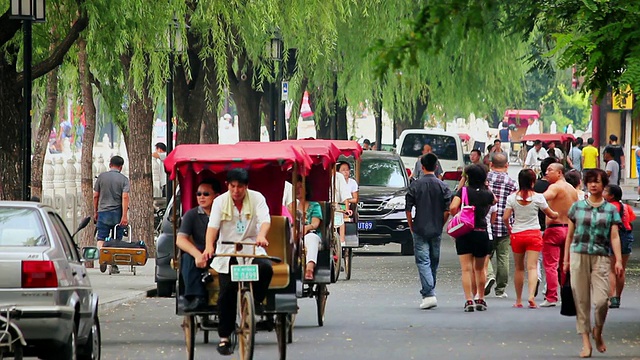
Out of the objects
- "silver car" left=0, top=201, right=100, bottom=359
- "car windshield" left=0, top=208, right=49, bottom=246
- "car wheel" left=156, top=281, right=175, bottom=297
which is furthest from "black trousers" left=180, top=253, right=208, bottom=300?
"car wheel" left=156, top=281, right=175, bottom=297

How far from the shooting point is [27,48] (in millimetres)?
17328

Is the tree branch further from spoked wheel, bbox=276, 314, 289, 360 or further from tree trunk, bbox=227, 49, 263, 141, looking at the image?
tree trunk, bbox=227, 49, 263, 141

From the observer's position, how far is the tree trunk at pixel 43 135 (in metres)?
26.5

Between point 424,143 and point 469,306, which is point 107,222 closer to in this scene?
point 469,306

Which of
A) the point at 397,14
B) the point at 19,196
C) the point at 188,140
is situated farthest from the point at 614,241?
the point at 397,14

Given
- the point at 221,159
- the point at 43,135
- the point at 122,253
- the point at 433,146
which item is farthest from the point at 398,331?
the point at 433,146

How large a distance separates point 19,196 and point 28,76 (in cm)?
234

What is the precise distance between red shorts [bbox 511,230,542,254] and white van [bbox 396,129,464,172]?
2653cm

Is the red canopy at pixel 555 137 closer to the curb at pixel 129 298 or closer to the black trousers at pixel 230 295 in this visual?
the curb at pixel 129 298

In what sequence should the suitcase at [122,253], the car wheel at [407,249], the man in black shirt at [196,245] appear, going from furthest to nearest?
the car wheel at [407,249] → the suitcase at [122,253] → the man in black shirt at [196,245]

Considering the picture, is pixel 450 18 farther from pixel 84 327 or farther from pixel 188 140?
pixel 188 140

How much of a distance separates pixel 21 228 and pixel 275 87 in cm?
2448

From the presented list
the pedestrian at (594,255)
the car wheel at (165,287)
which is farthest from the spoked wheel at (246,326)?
the car wheel at (165,287)

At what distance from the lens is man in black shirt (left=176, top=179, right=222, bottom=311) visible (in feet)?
42.6
